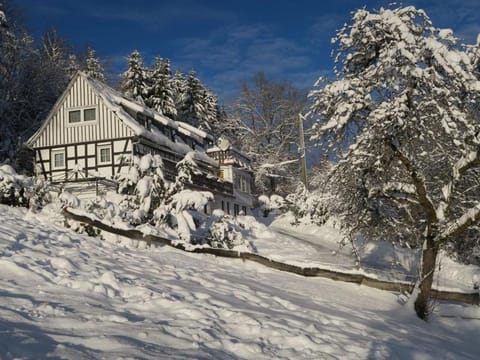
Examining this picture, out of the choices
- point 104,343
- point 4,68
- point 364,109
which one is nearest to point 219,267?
point 364,109

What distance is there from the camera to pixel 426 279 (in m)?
10.0

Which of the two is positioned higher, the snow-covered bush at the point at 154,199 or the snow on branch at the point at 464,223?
the snow-covered bush at the point at 154,199

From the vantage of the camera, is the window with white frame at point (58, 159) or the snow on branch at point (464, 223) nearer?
the snow on branch at point (464, 223)

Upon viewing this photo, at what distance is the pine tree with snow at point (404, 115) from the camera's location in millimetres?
9438

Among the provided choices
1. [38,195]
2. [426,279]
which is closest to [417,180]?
[426,279]

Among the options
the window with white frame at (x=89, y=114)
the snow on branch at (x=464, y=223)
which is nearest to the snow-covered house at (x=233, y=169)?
the window with white frame at (x=89, y=114)

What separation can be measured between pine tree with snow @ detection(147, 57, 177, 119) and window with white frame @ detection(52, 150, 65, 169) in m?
14.1

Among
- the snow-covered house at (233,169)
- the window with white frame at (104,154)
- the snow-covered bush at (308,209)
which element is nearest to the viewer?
the window with white frame at (104,154)

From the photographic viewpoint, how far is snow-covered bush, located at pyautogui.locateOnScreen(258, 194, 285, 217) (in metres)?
41.3

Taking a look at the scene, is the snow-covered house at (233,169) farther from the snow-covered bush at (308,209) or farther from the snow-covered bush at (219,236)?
the snow-covered bush at (219,236)

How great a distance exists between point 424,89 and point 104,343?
25.3ft

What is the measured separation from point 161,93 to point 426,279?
1557 inches

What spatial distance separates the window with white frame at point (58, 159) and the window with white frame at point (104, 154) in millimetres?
2667

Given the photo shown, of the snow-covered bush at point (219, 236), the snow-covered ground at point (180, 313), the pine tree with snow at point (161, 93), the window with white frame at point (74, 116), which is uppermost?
the pine tree with snow at point (161, 93)
